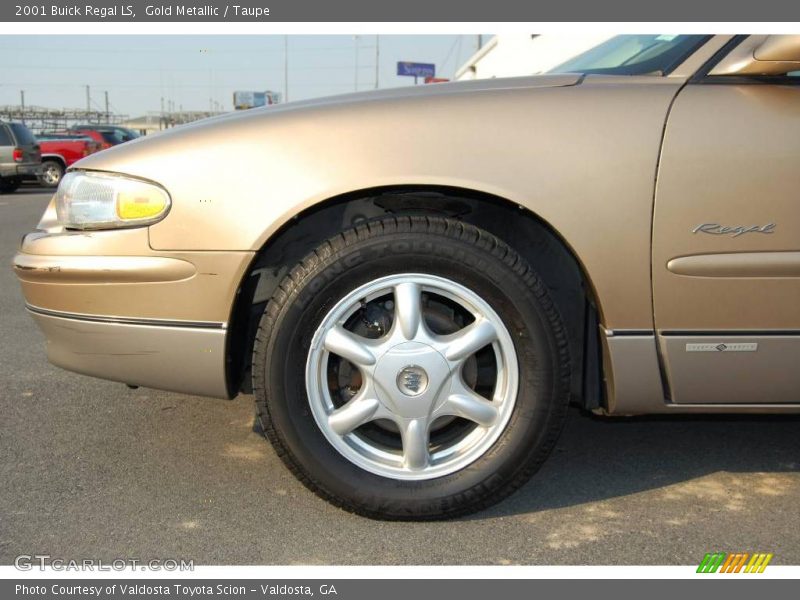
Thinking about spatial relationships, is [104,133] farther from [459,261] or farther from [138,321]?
[459,261]

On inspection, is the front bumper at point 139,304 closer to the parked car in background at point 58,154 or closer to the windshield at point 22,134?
the windshield at point 22,134

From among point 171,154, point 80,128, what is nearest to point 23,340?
point 171,154

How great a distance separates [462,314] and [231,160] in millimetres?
829

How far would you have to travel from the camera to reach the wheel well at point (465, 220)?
2.38m

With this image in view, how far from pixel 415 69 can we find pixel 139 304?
52902 mm

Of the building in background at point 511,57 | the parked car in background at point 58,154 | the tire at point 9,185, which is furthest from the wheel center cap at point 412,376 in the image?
the parked car in background at point 58,154

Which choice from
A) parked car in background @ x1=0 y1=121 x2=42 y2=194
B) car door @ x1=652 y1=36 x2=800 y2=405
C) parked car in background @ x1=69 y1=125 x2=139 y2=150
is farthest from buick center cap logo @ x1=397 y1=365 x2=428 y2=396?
parked car in background @ x1=69 y1=125 x2=139 y2=150

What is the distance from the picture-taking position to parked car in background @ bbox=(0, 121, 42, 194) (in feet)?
56.5

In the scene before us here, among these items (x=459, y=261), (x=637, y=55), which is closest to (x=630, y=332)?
(x=459, y=261)

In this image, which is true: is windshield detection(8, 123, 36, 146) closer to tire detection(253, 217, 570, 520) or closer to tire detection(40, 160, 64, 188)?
tire detection(40, 160, 64, 188)

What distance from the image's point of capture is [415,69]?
52938 millimetres

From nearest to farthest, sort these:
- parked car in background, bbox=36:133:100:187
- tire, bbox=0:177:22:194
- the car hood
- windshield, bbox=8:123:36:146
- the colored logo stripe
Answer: the colored logo stripe, the car hood, windshield, bbox=8:123:36:146, tire, bbox=0:177:22:194, parked car in background, bbox=36:133:100:187

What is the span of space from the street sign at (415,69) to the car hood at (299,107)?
48.3 m

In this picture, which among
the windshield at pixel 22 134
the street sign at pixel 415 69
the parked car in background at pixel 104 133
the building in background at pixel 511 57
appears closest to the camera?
the building in background at pixel 511 57
